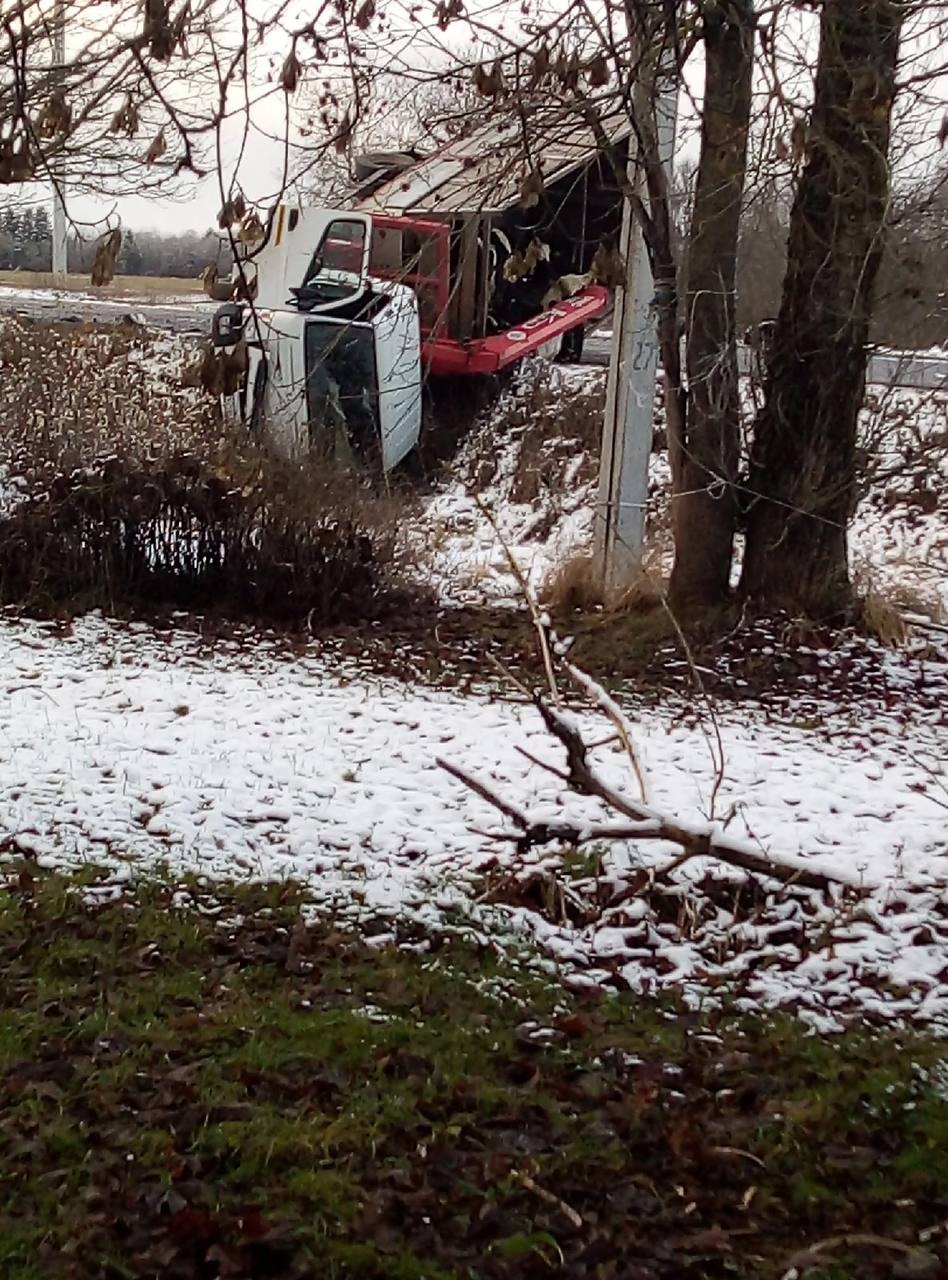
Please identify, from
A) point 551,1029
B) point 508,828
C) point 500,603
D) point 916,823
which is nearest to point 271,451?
point 500,603

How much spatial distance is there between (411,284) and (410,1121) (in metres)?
10.5

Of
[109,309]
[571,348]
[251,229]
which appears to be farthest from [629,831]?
[109,309]

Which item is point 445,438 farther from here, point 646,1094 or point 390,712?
point 646,1094

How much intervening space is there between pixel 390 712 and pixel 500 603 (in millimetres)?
2573

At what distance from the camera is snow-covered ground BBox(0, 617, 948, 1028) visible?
4555mm

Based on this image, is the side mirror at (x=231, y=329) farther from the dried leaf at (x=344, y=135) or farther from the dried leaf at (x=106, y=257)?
the dried leaf at (x=344, y=135)

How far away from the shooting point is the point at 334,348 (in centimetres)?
858

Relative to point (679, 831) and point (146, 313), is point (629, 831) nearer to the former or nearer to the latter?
point (679, 831)

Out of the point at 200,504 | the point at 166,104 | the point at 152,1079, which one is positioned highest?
the point at 166,104

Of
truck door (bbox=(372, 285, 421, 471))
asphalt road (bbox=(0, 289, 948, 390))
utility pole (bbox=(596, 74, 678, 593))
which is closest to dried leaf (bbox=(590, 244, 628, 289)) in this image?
utility pole (bbox=(596, 74, 678, 593))

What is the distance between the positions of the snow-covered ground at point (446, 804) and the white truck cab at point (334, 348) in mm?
2363

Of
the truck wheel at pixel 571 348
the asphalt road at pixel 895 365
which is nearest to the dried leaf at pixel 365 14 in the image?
the asphalt road at pixel 895 365

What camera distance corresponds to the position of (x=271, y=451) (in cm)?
901

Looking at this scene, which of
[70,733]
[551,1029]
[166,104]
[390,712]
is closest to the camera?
[166,104]
